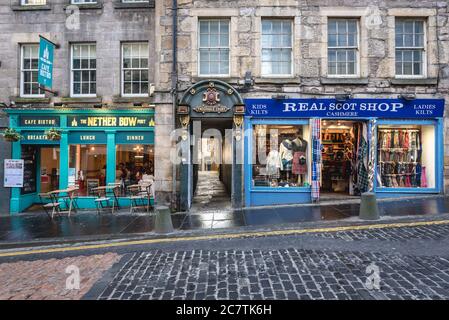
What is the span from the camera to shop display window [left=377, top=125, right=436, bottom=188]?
1174 centimetres

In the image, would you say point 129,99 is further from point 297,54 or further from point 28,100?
point 297,54

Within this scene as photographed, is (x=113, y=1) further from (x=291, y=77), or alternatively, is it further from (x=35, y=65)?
(x=291, y=77)

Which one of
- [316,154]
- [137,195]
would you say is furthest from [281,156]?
[137,195]

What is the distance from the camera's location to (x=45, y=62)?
11.4m

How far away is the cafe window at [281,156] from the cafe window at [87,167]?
6.61 m

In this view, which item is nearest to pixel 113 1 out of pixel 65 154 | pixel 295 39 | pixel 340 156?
pixel 65 154

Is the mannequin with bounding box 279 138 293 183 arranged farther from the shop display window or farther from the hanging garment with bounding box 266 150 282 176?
the shop display window

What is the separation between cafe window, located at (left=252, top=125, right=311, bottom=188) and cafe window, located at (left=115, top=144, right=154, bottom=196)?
462cm

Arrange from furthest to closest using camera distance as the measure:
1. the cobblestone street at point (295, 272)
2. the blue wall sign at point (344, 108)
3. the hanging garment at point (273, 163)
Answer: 1. the hanging garment at point (273, 163)
2. the blue wall sign at point (344, 108)
3. the cobblestone street at point (295, 272)

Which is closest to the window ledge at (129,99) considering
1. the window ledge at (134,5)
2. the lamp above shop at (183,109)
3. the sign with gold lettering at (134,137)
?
the sign with gold lettering at (134,137)

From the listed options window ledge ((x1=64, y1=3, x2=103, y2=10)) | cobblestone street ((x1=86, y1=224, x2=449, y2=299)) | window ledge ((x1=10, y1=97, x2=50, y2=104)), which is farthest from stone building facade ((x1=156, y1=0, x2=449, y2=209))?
cobblestone street ((x1=86, y1=224, x2=449, y2=299))

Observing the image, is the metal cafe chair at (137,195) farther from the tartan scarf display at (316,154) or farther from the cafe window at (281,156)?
the tartan scarf display at (316,154)

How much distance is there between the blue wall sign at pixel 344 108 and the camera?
11.3m
